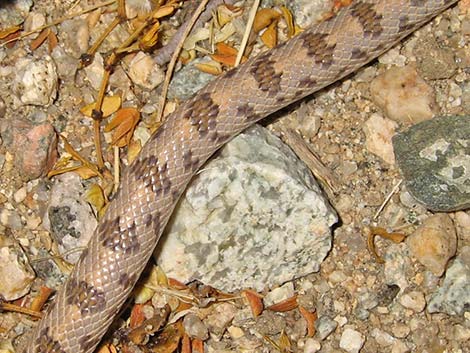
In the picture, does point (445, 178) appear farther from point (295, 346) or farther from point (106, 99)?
point (106, 99)

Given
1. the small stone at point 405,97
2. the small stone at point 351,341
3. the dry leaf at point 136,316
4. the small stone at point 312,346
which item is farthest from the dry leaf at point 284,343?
the small stone at point 405,97

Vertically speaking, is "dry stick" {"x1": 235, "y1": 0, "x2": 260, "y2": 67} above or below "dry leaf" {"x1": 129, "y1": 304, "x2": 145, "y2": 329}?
above

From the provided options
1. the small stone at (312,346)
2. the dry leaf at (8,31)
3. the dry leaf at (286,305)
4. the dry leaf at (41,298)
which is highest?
the dry leaf at (8,31)

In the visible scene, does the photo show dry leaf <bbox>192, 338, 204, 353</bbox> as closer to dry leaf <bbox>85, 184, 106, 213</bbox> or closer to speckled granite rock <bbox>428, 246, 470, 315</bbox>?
dry leaf <bbox>85, 184, 106, 213</bbox>

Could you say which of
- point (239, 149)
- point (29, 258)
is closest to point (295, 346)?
point (239, 149)

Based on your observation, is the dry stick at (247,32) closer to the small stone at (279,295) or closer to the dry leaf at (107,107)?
the dry leaf at (107,107)

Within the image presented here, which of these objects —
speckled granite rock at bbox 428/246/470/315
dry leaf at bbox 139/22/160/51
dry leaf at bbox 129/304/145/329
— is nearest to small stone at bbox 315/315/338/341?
speckled granite rock at bbox 428/246/470/315

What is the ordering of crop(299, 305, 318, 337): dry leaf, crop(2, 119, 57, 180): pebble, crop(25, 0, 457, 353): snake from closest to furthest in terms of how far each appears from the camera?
1. crop(25, 0, 457, 353): snake
2. crop(299, 305, 318, 337): dry leaf
3. crop(2, 119, 57, 180): pebble
